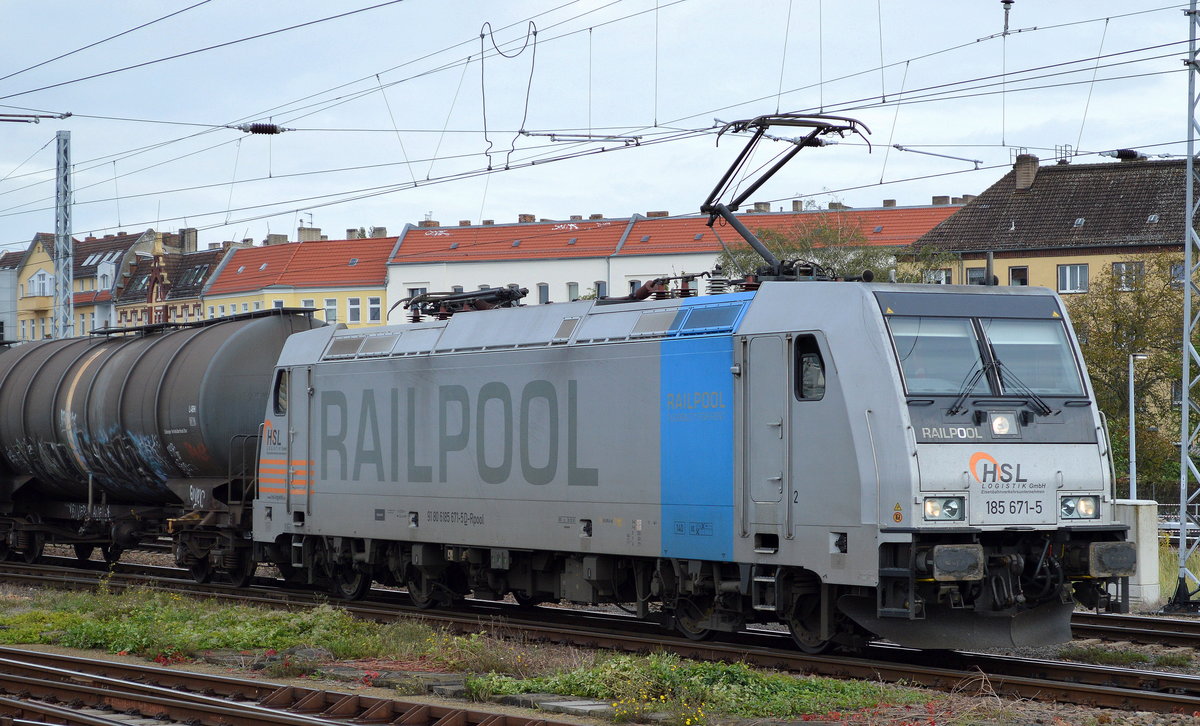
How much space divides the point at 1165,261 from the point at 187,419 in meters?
37.8

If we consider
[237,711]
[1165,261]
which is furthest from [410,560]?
[1165,261]

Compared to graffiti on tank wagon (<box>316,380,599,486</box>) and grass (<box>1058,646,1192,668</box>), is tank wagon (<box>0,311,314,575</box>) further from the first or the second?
grass (<box>1058,646,1192,668</box>)

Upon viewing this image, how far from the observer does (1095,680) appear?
1197cm

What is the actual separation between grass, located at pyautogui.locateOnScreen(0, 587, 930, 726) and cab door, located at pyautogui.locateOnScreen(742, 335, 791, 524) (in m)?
1.71

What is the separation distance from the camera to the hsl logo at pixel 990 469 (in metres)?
12.3

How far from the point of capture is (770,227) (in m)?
72.3

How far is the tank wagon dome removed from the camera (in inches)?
812

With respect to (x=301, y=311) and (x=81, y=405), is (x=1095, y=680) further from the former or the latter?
(x=81, y=405)

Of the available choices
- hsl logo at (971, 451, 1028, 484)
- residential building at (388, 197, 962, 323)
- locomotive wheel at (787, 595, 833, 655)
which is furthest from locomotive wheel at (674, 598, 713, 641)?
residential building at (388, 197, 962, 323)

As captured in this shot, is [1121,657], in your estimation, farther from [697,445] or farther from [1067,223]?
[1067,223]

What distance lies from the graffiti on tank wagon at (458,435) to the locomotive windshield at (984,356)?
393cm

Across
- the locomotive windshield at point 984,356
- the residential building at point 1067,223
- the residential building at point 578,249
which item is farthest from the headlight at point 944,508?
the residential building at point 578,249

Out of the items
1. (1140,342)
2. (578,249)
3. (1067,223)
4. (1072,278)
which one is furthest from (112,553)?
(578,249)

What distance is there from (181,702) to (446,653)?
2.82 metres
